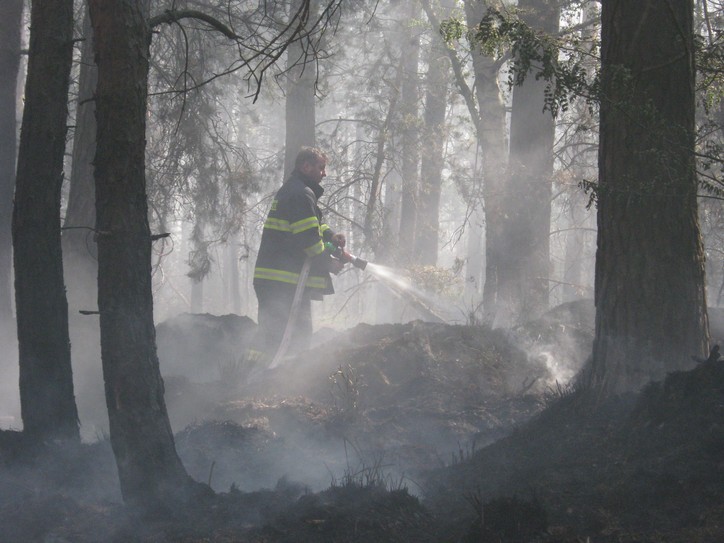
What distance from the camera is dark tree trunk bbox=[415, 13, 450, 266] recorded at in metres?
15.2

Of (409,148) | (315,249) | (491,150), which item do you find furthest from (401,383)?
(409,148)

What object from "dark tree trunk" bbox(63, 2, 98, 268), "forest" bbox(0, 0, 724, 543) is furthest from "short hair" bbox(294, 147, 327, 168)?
"dark tree trunk" bbox(63, 2, 98, 268)

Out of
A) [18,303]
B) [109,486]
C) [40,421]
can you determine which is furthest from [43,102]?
[109,486]

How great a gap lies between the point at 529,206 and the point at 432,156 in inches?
229

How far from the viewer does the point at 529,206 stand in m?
9.81

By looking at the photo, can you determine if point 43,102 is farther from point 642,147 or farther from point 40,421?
point 642,147

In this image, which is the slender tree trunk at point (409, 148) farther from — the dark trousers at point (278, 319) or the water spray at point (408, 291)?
the dark trousers at point (278, 319)

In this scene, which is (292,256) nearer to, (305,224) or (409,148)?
(305,224)

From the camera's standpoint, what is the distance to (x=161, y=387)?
402cm

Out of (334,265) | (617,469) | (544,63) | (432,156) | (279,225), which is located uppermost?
(432,156)

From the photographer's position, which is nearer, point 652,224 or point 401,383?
point 652,224

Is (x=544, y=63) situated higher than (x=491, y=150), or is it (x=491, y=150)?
(x=491, y=150)

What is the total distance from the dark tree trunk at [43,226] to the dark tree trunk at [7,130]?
22.9 feet

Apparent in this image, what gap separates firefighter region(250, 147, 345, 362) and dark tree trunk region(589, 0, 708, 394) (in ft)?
11.9
